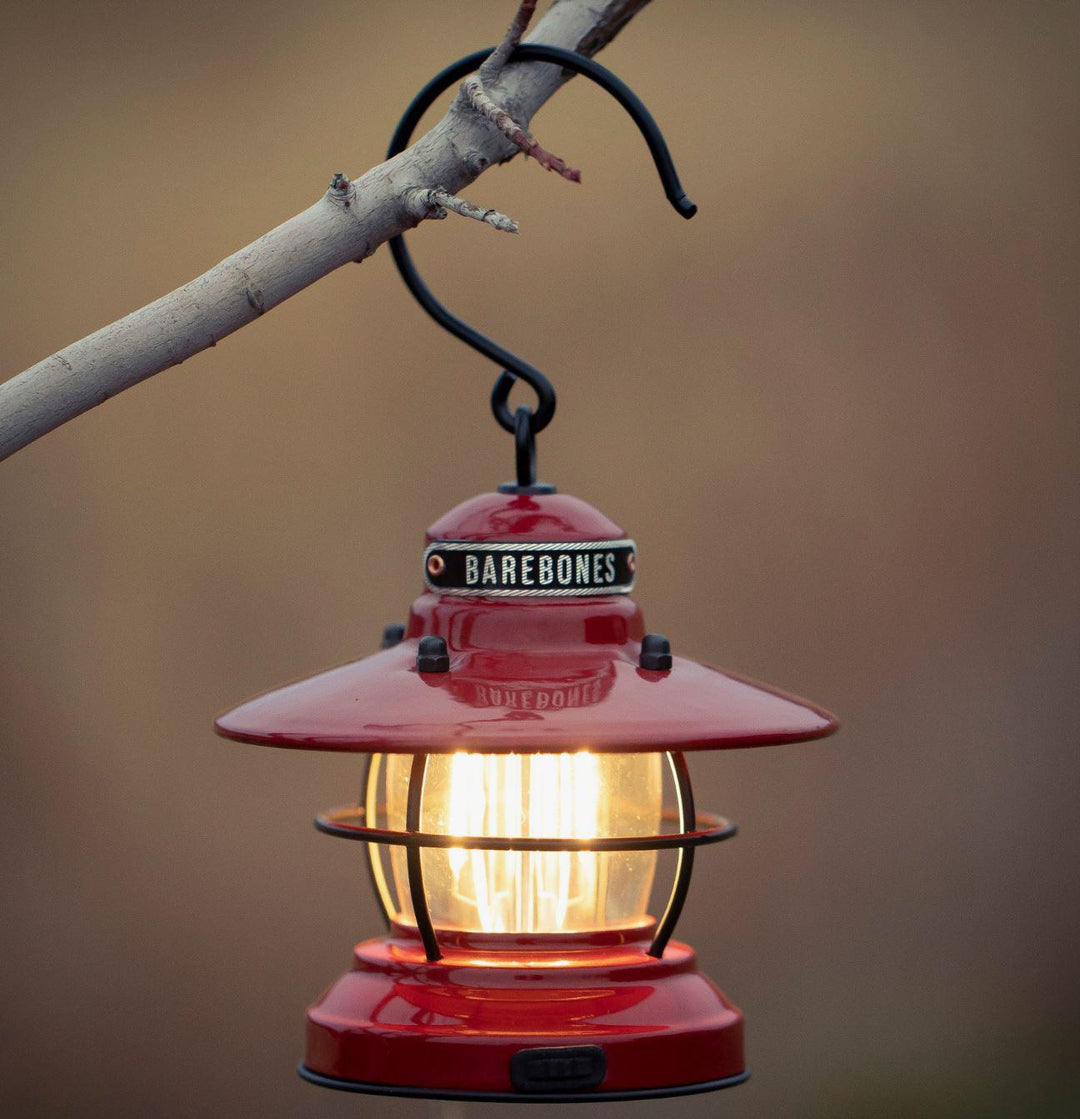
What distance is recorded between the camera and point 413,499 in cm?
396

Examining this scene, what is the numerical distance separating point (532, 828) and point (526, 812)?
0.01 m

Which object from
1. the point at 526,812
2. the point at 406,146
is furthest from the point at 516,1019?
the point at 406,146

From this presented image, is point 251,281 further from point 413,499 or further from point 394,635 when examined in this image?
point 413,499

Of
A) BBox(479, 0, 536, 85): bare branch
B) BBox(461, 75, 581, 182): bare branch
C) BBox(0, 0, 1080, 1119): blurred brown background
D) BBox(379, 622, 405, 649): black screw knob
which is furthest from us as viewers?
BBox(0, 0, 1080, 1119): blurred brown background

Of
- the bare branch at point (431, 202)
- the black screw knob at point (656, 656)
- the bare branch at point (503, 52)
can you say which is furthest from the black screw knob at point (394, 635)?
the bare branch at point (503, 52)

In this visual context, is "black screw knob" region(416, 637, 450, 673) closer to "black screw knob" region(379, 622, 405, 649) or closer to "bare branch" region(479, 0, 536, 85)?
"black screw knob" region(379, 622, 405, 649)

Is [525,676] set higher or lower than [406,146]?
lower

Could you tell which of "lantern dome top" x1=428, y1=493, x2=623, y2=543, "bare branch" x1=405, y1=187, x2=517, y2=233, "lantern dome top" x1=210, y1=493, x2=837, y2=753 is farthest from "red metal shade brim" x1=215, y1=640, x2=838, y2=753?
"bare branch" x1=405, y1=187, x2=517, y2=233

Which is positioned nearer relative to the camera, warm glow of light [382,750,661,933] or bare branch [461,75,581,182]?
bare branch [461,75,581,182]

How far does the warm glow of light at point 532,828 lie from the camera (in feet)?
4.43

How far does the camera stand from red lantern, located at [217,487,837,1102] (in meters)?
1.23

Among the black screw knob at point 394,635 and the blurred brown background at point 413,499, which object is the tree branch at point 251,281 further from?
the blurred brown background at point 413,499

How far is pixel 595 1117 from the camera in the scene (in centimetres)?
389

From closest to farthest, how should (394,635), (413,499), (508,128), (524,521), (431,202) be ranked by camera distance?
(508,128) < (431,202) < (524,521) < (394,635) < (413,499)
